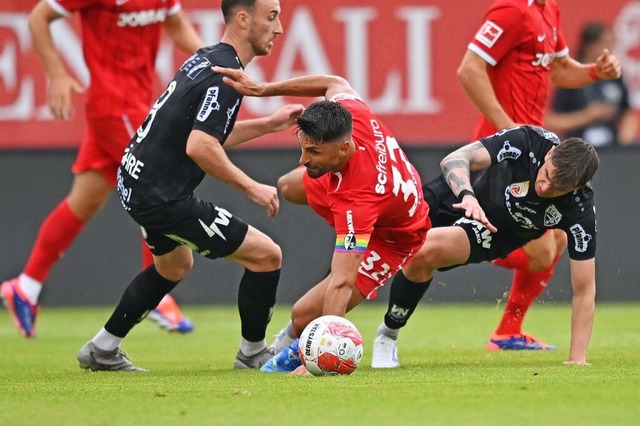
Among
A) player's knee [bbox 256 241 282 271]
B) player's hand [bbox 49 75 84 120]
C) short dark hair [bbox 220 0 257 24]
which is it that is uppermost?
short dark hair [bbox 220 0 257 24]

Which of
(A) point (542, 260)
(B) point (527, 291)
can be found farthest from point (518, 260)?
(B) point (527, 291)

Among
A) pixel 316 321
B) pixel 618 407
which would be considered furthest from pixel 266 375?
pixel 618 407

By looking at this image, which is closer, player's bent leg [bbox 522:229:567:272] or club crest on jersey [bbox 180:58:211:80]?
club crest on jersey [bbox 180:58:211:80]

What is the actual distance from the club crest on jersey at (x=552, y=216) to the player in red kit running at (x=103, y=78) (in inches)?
129

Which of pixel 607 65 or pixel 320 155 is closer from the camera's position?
pixel 320 155

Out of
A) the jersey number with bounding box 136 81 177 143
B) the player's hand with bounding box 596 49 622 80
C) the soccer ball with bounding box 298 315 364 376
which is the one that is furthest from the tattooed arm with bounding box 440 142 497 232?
the player's hand with bounding box 596 49 622 80

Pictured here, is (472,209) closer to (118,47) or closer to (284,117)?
(284,117)

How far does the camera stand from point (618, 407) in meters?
5.31

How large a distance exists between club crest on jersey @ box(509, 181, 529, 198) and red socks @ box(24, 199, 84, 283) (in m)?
3.69

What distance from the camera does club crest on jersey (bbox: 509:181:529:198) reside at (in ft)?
24.5

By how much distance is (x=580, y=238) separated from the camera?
7199 millimetres

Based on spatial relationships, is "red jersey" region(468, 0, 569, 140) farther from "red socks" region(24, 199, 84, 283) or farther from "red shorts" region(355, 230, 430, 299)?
"red socks" region(24, 199, 84, 283)

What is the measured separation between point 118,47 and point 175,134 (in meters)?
2.49

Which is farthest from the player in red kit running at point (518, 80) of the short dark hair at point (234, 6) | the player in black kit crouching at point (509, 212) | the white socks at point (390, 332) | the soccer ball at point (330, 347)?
the soccer ball at point (330, 347)
